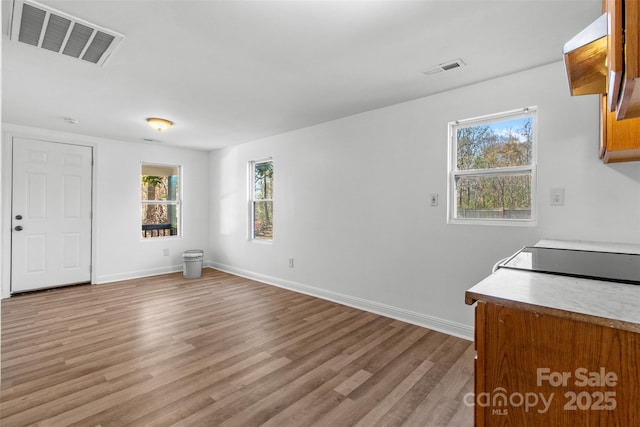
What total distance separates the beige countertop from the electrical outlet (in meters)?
1.59

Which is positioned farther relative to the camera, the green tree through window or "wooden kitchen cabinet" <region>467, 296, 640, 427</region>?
the green tree through window

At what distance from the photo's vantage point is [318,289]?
418 centimetres

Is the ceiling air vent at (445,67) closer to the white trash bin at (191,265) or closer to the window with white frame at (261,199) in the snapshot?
the window with white frame at (261,199)

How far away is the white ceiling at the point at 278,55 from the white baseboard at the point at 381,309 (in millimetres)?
2268

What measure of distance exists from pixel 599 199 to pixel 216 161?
570 centimetres

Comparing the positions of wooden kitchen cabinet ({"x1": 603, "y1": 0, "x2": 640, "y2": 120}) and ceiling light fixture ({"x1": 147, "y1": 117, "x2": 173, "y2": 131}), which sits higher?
ceiling light fixture ({"x1": 147, "y1": 117, "x2": 173, "y2": 131})

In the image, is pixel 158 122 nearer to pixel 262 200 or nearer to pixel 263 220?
pixel 262 200

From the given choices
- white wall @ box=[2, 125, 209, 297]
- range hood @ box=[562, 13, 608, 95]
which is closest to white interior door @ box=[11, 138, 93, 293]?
white wall @ box=[2, 125, 209, 297]

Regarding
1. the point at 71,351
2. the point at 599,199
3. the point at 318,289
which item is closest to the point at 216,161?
the point at 318,289

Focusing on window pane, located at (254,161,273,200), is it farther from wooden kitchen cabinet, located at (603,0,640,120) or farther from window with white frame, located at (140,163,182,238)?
wooden kitchen cabinet, located at (603,0,640,120)

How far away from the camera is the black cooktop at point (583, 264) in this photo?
120 cm

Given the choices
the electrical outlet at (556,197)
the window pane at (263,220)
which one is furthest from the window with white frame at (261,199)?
the electrical outlet at (556,197)

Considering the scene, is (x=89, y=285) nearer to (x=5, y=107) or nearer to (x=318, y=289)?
(x=5, y=107)

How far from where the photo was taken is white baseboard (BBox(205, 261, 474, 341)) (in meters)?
2.94
